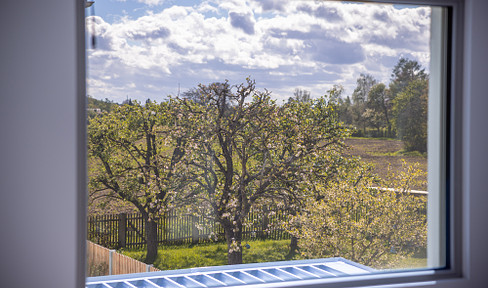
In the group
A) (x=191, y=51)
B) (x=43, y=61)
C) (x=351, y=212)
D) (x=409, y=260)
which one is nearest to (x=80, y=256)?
(x=43, y=61)

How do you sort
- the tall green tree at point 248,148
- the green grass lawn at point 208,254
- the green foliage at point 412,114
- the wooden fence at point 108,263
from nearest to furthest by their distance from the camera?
the wooden fence at point 108,263 < the green grass lawn at point 208,254 < the tall green tree at point 248,148 < the green foliage at point 412,114

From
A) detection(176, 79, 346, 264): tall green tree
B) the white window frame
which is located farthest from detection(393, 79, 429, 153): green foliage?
the white window frame

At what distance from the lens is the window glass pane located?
2449 mm

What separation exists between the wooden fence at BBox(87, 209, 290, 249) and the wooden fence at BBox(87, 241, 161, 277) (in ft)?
0.14

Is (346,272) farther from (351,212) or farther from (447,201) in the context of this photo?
(447,201)

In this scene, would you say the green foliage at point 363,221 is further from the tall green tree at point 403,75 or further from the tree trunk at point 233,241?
the tall green tree at point 403,75

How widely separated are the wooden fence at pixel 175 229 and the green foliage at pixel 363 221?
167 mm

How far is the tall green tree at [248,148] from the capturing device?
8.76 feet

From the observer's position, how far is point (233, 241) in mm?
2738

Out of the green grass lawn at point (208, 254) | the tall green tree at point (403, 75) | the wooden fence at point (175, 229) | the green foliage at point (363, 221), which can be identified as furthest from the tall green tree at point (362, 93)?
the green grass lawn at point (208, 254)

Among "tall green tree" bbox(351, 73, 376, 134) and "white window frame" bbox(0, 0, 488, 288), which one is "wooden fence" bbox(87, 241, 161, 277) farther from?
"tall green tree" bbox(351, 73, 376, 134)

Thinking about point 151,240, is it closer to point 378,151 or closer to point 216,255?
point 216,255

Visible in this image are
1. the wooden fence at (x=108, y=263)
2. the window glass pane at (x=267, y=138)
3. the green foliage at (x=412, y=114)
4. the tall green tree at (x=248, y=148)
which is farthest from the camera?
the green foliage at (x=412, y=114)

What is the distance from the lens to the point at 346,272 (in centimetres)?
263
